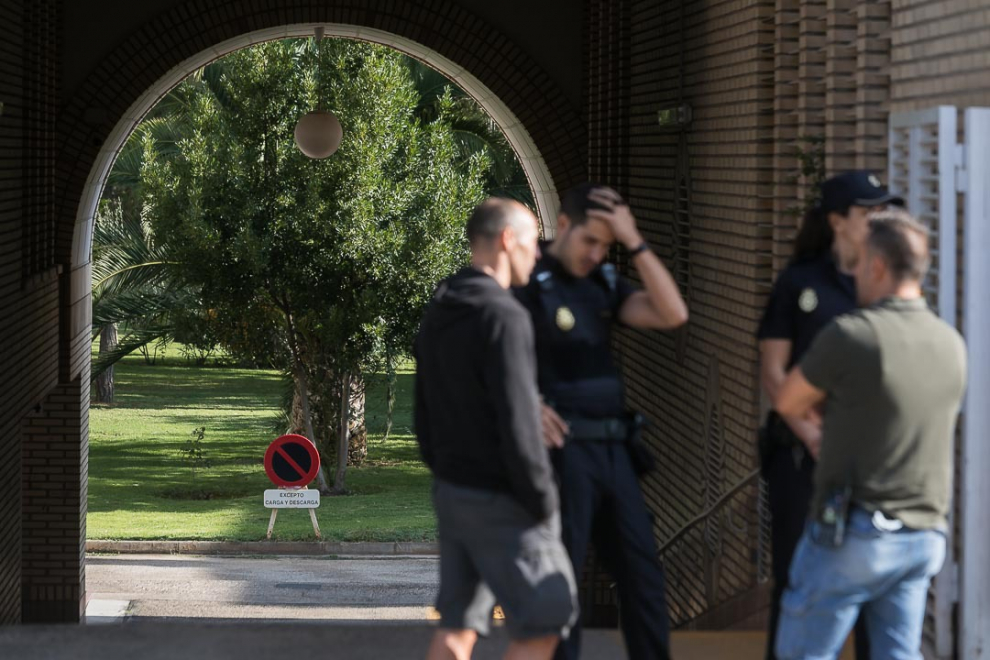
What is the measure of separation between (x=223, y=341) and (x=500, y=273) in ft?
70.9

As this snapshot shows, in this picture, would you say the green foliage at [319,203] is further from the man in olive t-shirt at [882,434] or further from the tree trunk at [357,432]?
the man in olive t-shirt at [882,434]

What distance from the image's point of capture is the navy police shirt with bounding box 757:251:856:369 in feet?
14.4

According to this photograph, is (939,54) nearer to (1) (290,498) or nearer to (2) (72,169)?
(2) (72,169)

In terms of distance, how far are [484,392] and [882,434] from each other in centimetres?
104

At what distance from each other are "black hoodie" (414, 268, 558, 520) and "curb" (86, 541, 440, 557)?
17.5 m

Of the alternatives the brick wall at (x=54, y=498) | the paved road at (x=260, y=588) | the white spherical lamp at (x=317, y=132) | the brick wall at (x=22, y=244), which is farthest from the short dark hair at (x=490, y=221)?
the paved road at (x=260, y=588)


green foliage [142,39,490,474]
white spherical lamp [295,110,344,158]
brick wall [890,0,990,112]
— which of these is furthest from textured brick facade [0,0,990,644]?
green foliage [142,39,490,474]

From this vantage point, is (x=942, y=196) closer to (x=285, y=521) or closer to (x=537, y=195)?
A: (x=537, y=195)

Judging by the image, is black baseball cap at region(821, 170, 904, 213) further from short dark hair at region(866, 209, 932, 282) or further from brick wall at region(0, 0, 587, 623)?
brick wall at region(0, 0, 587, 623)

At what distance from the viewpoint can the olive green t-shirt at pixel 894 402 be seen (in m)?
3.64

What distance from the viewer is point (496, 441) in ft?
13.6

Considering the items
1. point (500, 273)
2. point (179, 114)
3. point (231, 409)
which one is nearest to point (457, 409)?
point (500, 273)

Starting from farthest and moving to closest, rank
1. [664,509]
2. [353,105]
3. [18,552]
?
1. [353,105]
2. [18,552]
3. [664,509]

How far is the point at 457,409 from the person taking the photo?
4.15 m
